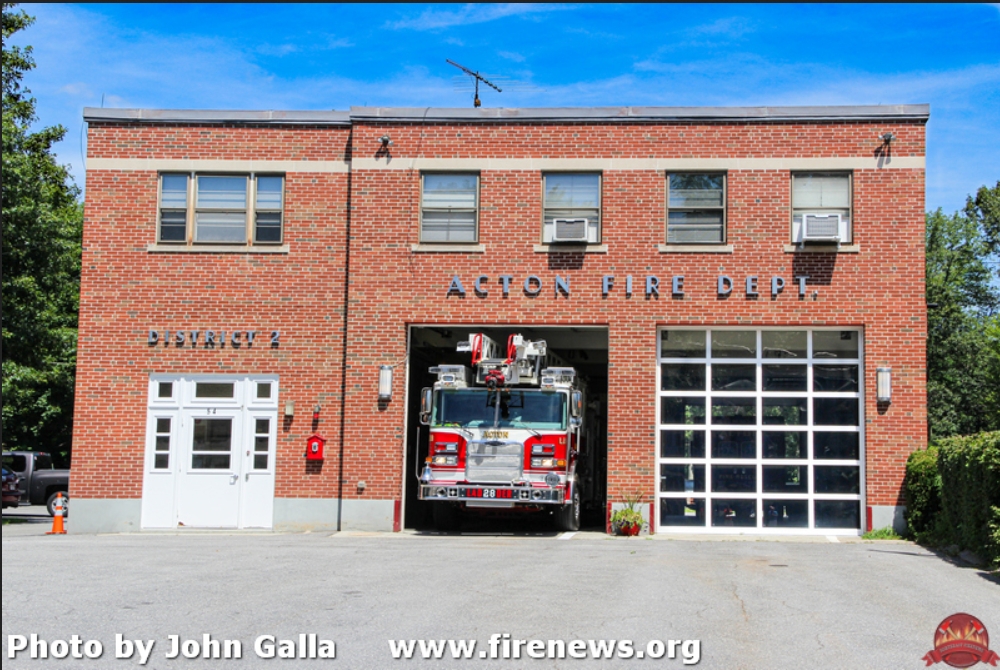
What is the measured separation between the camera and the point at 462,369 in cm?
1905

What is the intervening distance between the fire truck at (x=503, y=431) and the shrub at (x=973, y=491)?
5.80m

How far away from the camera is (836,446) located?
19781 millimetres

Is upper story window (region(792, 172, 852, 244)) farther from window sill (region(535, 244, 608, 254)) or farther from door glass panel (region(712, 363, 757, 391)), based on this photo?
window sill (region(535, 244, 608, 254))

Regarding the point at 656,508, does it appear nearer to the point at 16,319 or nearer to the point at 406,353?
the point at 406,353

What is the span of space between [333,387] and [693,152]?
782 cm

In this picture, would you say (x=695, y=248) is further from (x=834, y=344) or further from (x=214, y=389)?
(x=214, y=389)

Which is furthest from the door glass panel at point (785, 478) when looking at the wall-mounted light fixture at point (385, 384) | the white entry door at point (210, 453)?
the white entry door at point (210, 453)

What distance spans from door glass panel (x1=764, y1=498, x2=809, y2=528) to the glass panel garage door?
18 mm

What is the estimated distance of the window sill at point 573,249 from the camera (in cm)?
2014

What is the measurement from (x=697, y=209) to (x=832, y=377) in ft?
12.6

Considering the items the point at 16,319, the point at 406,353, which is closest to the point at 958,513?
the point at 406,353

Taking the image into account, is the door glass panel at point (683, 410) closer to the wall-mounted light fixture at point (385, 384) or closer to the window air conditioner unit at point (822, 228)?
the window air conditioner unit at point (822, 228)

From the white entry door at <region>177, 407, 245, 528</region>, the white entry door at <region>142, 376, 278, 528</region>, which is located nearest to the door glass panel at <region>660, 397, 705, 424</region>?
the white entry door at <region>142, 376, 278, 528</region>

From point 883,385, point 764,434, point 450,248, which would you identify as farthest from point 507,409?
point 883,385
